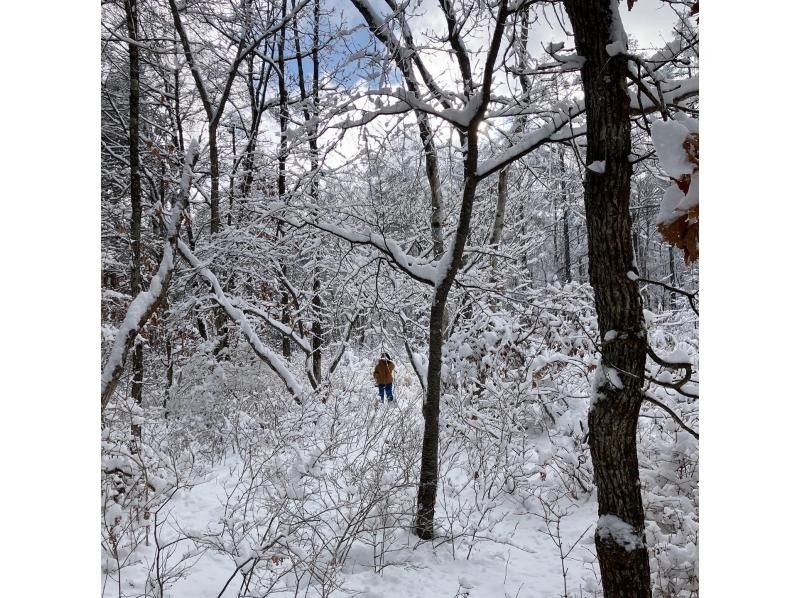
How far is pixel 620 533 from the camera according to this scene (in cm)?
177

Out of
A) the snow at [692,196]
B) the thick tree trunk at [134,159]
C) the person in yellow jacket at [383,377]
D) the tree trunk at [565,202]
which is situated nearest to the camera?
the snow at [692,196]

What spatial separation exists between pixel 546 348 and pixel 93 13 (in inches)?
210

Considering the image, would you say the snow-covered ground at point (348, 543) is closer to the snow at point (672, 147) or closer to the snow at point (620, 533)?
the snow at point (620, 533)

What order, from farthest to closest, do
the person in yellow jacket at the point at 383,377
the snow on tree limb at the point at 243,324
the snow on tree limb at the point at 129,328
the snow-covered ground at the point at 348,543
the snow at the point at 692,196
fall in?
the person in yellow jacket at the point at 383,377 < the snow on tree limb at the point at 243,324 < the snow on tree limb at the point at 129,328 < the snow-covered ground at the point at 348,543 < the snow at the point at 692,196

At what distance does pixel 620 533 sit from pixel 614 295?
881 mm

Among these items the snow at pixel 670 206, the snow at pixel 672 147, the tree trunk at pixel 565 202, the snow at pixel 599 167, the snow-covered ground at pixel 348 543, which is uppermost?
the tree trunk at pixel 565 202

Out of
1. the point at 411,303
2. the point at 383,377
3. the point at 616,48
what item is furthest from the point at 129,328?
the point at 383,377

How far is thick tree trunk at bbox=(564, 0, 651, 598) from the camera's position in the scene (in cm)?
177

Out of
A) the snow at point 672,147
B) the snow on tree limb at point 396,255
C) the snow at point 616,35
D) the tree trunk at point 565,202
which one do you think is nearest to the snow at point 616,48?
the snow at point 616,35

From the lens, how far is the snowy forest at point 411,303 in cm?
181

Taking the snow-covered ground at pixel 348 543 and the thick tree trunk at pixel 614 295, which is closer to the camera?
the thick tree trunk at pixel 614 295

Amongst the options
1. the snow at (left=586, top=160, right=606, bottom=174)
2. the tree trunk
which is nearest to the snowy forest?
the snow at (left=586, top=160, right=606, bottom=174)

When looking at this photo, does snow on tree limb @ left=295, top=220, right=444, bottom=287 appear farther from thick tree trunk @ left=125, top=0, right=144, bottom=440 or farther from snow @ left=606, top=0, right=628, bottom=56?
snow @ left=606, top=0, right=628, bottom=56
